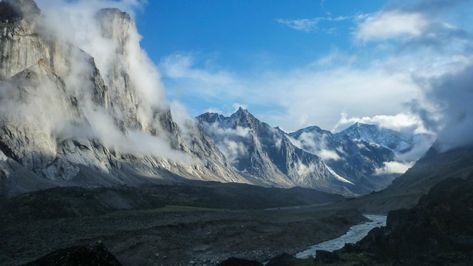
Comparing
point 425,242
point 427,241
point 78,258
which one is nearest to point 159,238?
point 425,242

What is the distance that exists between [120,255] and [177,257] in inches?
334

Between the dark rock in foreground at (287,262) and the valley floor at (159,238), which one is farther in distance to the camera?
the valley floor at (159,238)

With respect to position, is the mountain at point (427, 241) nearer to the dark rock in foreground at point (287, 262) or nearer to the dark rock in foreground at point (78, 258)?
the dark rock in foreground at point (287, 262)

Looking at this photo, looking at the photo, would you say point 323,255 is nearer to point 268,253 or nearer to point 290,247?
point 268,253

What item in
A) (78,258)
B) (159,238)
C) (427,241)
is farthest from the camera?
(159,238)

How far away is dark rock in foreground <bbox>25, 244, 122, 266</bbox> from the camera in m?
27.8

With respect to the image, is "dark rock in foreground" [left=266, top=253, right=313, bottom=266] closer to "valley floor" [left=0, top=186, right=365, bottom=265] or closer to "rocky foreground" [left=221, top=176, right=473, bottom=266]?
"rocky foreground" [left=221, top=176, right=473, bottom=266]

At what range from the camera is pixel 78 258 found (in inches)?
1101

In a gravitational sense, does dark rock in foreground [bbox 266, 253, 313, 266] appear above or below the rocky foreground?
below

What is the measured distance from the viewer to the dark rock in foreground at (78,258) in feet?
91.4

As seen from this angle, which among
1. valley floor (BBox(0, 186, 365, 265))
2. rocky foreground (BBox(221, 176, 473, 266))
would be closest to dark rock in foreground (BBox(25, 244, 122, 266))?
rocky foreground (BBox(221, 176, 473, 266))

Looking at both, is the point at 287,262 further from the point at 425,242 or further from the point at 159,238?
the point at 159,238

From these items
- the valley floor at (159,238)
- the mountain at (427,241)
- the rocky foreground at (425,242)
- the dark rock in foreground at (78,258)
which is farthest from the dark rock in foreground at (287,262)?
the dark rock in foreground at (78,258)

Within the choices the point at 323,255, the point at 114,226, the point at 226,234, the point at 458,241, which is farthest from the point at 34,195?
the point at 458,241
